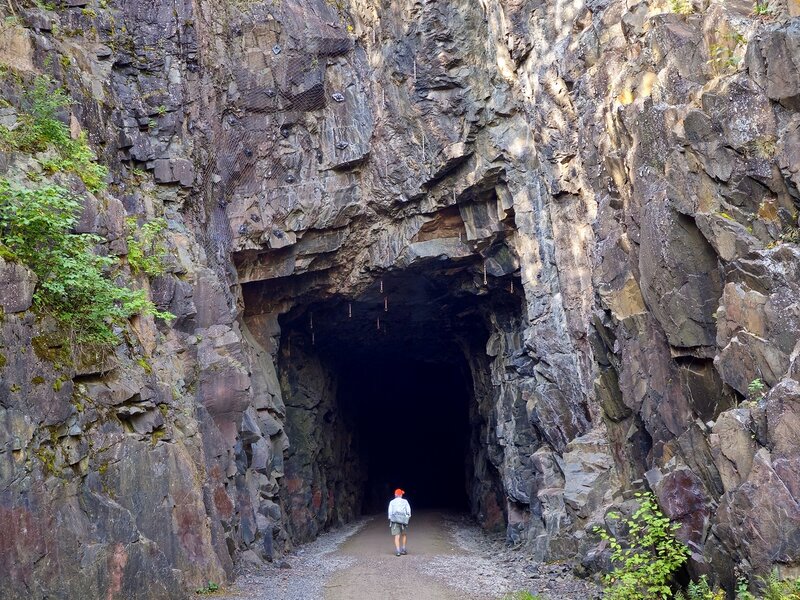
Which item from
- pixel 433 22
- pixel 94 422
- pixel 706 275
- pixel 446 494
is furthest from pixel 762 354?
pixel 446 494

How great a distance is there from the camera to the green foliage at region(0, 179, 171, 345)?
40.2 ft

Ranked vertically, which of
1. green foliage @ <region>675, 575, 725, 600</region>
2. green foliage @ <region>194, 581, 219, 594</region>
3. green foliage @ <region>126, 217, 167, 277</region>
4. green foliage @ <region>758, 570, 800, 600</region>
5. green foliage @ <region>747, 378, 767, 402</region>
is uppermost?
green foliage @ <region>126, 217, 167, 277</region>

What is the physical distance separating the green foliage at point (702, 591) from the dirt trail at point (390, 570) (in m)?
4.14

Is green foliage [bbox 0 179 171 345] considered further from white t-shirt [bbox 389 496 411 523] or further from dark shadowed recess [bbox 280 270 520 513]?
dark shadowed recess [bbox 280 270 520 513]

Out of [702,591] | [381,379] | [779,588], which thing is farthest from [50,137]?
[381,379]

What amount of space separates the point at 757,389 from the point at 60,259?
1073cm

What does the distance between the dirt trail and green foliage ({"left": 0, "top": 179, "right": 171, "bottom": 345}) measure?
671cm

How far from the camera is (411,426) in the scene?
42938 millimetres

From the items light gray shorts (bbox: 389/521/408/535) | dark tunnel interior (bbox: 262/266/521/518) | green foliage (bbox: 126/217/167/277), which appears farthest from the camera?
dark tunnel interior (bbox: 262/266/521/518)

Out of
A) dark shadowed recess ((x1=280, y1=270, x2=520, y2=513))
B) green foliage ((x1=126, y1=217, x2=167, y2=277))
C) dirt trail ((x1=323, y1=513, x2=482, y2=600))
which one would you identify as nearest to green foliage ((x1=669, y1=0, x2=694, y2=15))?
dirt trail ((x1=323, y1=513, x2=482, y2=600))

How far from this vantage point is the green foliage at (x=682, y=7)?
13.5 m

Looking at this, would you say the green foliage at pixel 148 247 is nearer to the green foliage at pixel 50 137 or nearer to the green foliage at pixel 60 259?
the green foliage at pixel 50 137

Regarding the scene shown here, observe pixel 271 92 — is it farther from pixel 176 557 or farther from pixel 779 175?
pixel 779 175

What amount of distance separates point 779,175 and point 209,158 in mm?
15692
